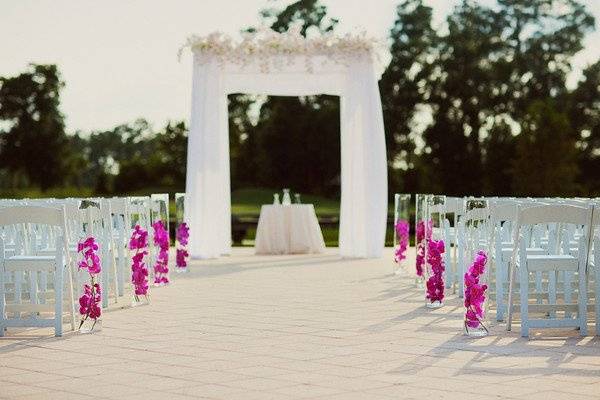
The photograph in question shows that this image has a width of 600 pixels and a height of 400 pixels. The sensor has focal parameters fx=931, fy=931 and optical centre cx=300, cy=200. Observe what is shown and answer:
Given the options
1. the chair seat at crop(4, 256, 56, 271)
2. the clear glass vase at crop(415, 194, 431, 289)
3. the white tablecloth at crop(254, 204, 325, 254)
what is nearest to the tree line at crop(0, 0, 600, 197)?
the white tablecloth at crop(254, 204, 325, 254)

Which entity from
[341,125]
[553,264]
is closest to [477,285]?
[553,264]

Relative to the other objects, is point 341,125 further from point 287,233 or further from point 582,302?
point 582,302

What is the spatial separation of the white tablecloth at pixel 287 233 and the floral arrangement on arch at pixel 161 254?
421cm

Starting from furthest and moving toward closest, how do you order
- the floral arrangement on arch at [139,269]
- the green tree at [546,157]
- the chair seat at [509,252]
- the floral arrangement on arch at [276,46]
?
the green tree at [546,157] → the floral arrangement on arch at [276,46] → the floral arrangement on arch at [139,269] → the chair seat at [509,252]

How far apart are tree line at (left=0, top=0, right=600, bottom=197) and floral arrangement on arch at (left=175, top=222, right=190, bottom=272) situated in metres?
17.0

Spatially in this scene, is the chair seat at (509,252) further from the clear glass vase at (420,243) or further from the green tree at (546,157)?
A: the green tree at (546,157)

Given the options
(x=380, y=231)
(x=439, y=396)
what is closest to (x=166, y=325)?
(x=439, y=396)

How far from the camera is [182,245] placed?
36.1 feet

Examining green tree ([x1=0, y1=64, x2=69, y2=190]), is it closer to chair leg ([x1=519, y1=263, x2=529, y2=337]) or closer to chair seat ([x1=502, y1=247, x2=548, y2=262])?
chair seat ([x1=502, y1=247, x2=548, y2=262])

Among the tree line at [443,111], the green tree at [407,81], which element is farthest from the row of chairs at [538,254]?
the green tree at [407,81]

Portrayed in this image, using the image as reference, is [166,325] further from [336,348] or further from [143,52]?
[143,52]

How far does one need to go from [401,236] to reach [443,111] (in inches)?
785

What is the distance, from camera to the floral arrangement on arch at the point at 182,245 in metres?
10.7

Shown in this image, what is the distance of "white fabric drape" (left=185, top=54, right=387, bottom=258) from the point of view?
512 inches
